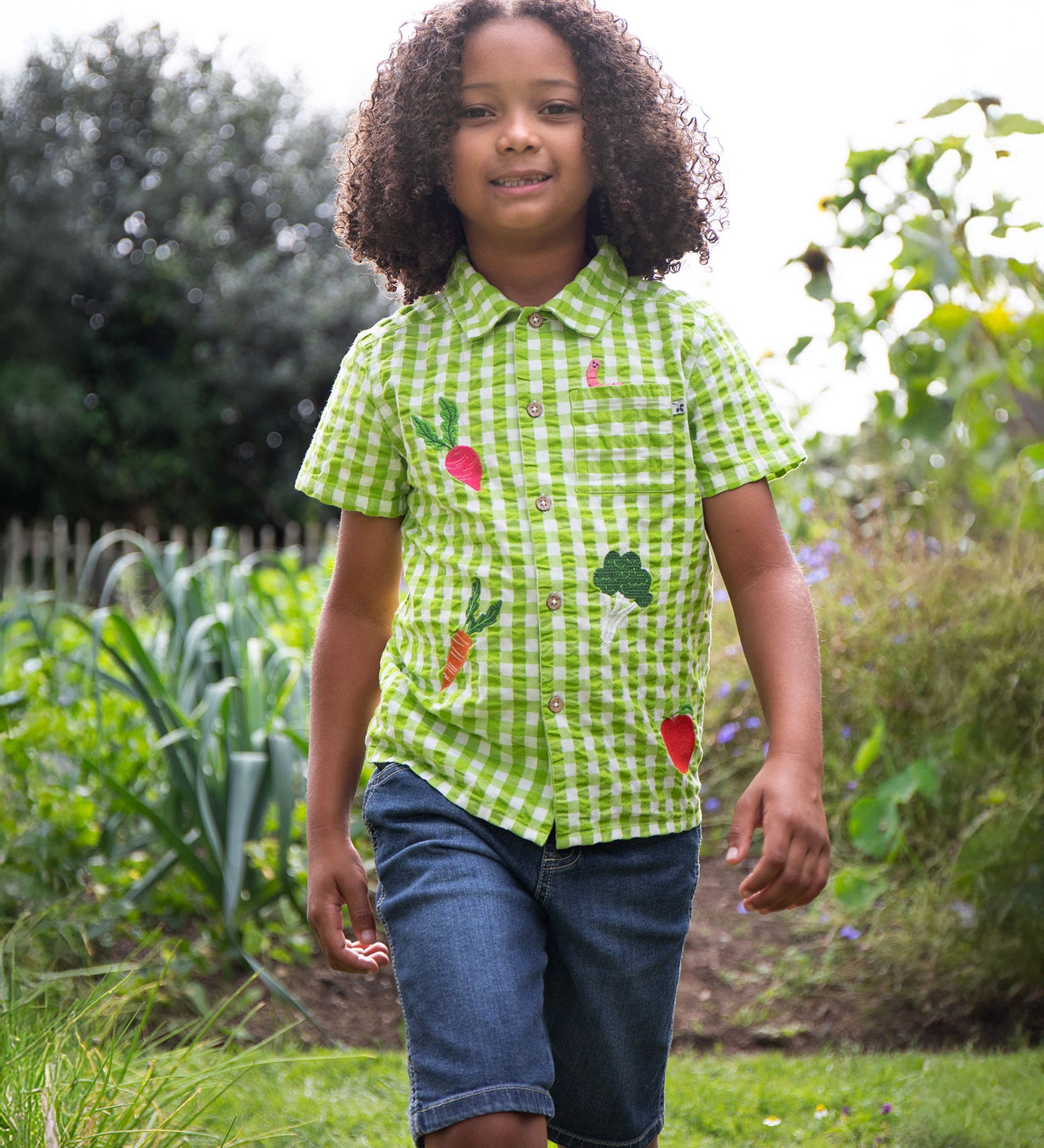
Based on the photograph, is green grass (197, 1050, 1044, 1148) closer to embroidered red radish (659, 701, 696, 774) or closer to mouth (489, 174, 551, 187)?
embroidered red radish (659, 701, 696, 774)

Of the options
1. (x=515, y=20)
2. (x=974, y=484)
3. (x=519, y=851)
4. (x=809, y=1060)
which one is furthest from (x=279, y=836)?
(x=974, y=484)

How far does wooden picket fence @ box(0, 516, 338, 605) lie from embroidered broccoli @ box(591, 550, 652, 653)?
5.60 metres

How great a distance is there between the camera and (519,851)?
148 cm

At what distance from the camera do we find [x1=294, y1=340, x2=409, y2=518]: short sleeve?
1635 mm

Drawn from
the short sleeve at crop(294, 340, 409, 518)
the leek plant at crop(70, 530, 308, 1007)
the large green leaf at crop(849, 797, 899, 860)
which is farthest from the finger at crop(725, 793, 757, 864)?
the large green leaf at crop(849, 797, 899, 860)

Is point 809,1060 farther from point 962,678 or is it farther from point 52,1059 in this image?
point 52,1059

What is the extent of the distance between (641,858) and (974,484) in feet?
7.37

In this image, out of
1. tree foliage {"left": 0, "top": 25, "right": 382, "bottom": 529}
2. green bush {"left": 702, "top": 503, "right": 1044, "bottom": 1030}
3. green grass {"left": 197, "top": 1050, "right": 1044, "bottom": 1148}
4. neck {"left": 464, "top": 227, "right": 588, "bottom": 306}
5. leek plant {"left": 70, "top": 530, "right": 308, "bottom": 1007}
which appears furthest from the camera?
tree foliage {"left": 0, "top": 25, "right": 382, "bottom": 529}

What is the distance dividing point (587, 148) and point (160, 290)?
15017 mm

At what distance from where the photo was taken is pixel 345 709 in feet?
5.49

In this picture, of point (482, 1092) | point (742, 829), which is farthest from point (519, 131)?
point (482, 1092)

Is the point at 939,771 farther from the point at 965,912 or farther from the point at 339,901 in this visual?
the point at 339,901

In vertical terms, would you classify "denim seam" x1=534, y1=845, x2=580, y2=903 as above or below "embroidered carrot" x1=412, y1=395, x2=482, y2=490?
below

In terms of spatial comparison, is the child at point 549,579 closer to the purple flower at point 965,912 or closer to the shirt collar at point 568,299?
the shirt collar at point 568,299
